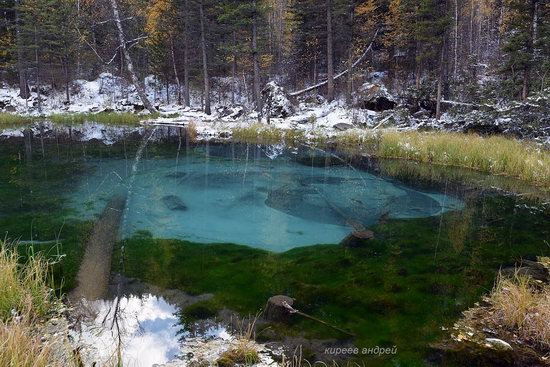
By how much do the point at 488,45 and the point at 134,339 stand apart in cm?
3938

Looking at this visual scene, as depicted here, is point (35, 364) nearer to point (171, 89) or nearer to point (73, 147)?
point (73, 147)

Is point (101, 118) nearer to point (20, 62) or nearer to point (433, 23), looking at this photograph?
point (20, 62)

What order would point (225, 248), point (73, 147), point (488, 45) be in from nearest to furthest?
point (225, 248) < point (73, 147) < point (488, 45)

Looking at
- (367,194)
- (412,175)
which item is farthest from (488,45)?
(367,194)

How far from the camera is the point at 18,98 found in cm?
2981

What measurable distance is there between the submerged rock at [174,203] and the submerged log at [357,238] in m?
3.43

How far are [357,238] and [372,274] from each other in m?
1.50

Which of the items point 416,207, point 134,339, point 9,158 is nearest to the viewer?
point 134,339

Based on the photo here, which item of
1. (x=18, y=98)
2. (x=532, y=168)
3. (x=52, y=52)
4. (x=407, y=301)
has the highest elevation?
(x=52, y=52)

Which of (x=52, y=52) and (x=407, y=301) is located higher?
(x=52, y=52)

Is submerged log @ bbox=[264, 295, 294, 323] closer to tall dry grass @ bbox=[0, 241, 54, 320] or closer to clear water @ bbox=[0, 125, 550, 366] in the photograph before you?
clear water @ bbox=[0, 125, 550, 366]

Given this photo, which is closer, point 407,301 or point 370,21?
point 407,301

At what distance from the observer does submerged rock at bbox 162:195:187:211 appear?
28.8ft

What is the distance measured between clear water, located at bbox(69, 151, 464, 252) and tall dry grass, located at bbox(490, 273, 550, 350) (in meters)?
3.09
